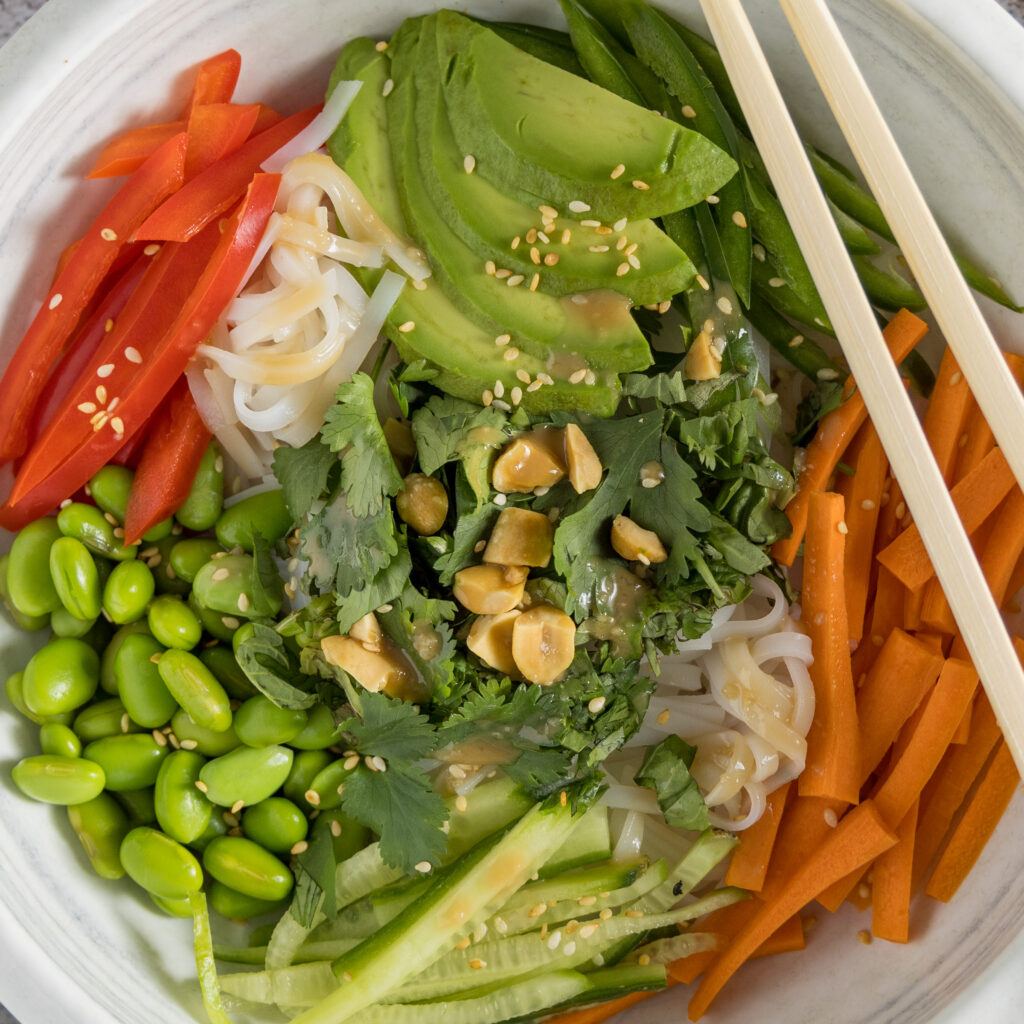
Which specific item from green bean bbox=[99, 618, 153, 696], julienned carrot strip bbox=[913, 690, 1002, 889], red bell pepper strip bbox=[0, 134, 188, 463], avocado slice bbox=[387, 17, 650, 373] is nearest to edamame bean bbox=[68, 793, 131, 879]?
green bean bbox=[99, 618, 153, 696]

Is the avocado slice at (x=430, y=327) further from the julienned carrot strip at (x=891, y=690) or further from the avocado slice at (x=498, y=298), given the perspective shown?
the julienned carrot strip at (x=891, y=690)

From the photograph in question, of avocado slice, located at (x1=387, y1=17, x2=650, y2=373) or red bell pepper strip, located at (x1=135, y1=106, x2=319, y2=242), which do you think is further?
red bell pepper strip, located at (x1=135, y1=106, x2=319, y2=242)

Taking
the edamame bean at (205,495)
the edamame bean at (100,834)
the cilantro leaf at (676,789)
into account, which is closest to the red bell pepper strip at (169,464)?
the edamame bean at (205,495)

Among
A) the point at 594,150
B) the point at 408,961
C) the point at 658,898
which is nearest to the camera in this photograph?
the point at 594,150

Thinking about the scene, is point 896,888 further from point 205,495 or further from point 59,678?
point 59,678

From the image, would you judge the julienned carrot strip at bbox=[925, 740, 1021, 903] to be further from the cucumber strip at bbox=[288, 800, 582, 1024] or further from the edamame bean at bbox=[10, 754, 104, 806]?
the edamame bean at bbox=[10, 754, 104, 806]

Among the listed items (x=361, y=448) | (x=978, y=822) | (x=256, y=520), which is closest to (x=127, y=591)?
(x=256, y=520)

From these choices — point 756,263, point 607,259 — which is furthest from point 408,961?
point 756,263

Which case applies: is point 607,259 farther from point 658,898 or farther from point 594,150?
point 658,898
